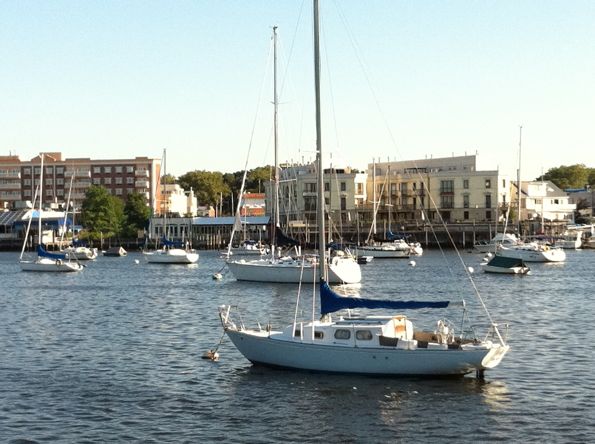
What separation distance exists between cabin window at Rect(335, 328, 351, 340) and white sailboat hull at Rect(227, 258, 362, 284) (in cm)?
3971

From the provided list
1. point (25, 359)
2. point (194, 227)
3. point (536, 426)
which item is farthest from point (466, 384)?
point (194, 227)

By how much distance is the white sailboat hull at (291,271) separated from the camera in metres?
78.8

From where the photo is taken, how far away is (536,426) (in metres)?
30.7

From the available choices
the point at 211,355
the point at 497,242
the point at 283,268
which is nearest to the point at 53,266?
the point at 283,268

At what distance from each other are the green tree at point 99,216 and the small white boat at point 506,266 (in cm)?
10482

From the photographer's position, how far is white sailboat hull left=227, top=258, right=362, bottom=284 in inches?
3103

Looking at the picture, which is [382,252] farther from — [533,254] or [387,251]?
[533,254]

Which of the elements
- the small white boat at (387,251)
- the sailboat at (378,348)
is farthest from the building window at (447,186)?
the sailboat at (378,348)

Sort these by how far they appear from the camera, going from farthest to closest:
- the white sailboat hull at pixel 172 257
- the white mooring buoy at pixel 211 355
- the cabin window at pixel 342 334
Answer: the white sailboat hull at pixel 172 257
the white mooring buoy at pixel 211 355
the cabin window at pixel 342 334

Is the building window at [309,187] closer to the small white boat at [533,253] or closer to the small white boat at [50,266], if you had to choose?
the small white boat at [533,253]

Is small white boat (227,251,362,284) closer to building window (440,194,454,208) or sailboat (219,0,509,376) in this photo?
sailboat (219,0,509,376)

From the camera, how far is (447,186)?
175125 millimetres

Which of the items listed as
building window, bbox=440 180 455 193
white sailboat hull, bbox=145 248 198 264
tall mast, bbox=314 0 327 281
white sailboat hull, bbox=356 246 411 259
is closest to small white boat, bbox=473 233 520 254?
white sailboat hull, bbox=356 246 411 259

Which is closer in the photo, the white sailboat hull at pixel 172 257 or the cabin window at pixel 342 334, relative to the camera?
the cabin window at pixel 342 334
